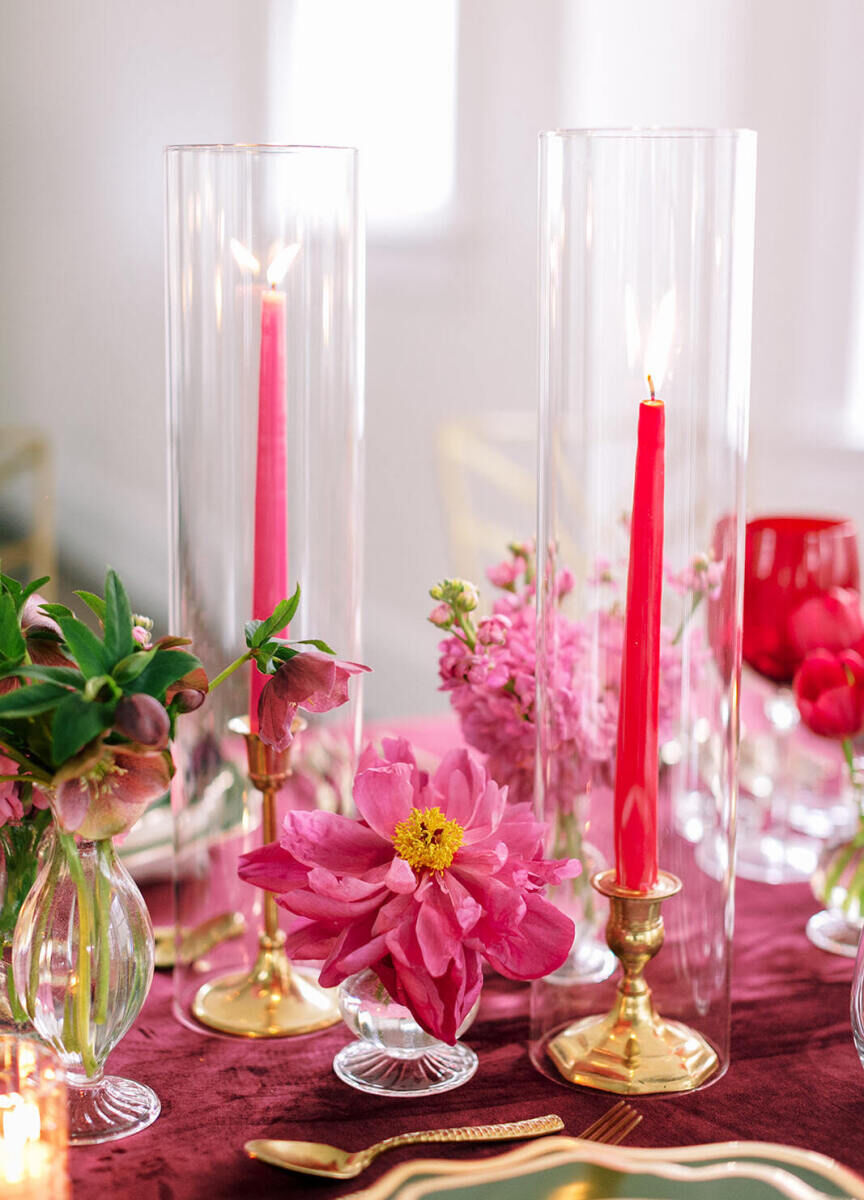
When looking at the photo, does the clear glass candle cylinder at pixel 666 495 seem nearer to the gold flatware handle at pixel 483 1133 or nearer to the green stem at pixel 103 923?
the gold flatware handle at pixel 483 1133

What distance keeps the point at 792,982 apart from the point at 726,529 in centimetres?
27

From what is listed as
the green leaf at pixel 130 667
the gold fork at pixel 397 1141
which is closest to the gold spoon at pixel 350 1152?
the gold fork at pixel 397 1141

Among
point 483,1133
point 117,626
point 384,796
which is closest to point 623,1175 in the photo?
point 483,1133

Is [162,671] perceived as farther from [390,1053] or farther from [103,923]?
[390,1053]

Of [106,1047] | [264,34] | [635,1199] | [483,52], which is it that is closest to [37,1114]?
[106,1047]

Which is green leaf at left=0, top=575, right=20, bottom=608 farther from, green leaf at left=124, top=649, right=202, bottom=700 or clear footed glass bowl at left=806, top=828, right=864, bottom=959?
clear footed glass bowl at left=806, top=828, right=864, bottom=959

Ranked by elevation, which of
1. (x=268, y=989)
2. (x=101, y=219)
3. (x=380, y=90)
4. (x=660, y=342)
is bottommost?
(x=268, y=989)

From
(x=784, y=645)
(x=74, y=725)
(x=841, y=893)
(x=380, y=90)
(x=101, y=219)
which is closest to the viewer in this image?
(x=74, y=725)

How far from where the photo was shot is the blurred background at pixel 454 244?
1.93 metres

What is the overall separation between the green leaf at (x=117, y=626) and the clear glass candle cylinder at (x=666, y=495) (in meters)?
0.22

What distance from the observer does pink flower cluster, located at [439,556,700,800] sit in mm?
686

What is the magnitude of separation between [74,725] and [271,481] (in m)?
0.25

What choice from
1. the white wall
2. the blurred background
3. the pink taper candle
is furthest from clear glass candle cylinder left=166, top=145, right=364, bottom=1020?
the blurred background

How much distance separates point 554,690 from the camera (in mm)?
688
